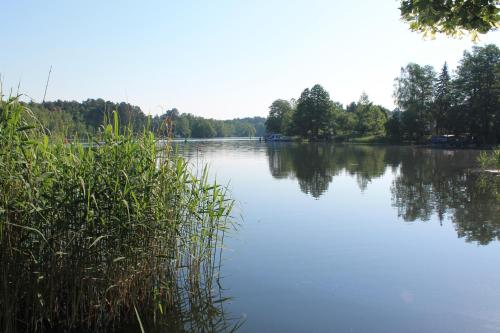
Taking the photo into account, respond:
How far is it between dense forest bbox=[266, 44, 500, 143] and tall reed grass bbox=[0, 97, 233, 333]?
63795mm

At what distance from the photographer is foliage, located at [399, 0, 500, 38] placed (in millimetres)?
5383

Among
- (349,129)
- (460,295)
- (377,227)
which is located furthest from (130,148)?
(349,129)

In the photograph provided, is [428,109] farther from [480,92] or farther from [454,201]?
[454,201]

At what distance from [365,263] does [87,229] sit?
682 centimetres

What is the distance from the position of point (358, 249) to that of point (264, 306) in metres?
4.54

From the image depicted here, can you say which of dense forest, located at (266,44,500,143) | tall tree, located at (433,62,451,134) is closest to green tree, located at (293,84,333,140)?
dense forest, located at (266,44,500,143)

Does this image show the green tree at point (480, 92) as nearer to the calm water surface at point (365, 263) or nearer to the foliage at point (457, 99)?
the foliage at point (457, 99)

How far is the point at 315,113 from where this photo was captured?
104 meters

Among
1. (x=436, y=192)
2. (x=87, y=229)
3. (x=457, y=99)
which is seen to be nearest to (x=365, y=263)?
(x=87, y=229)

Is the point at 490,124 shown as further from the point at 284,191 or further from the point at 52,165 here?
the point at 52,165

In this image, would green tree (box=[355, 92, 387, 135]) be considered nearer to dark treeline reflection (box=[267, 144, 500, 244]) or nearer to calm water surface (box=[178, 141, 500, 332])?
dark treeline reflection (box=[267, 144, 500, 244])

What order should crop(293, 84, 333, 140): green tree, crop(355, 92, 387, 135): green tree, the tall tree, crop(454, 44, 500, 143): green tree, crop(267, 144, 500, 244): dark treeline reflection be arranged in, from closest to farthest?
crop(267, 144, 500, 244): dark treeline reflection
crop(454, 44, 500, 143): green tree
the tall tree
crop(355, 92, 387, 135): green tree
crop(293, 84, 333, 140): green tree

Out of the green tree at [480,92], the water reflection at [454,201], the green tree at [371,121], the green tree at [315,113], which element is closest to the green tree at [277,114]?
the green tree at [315,113]

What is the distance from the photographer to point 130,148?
628 centimetres
